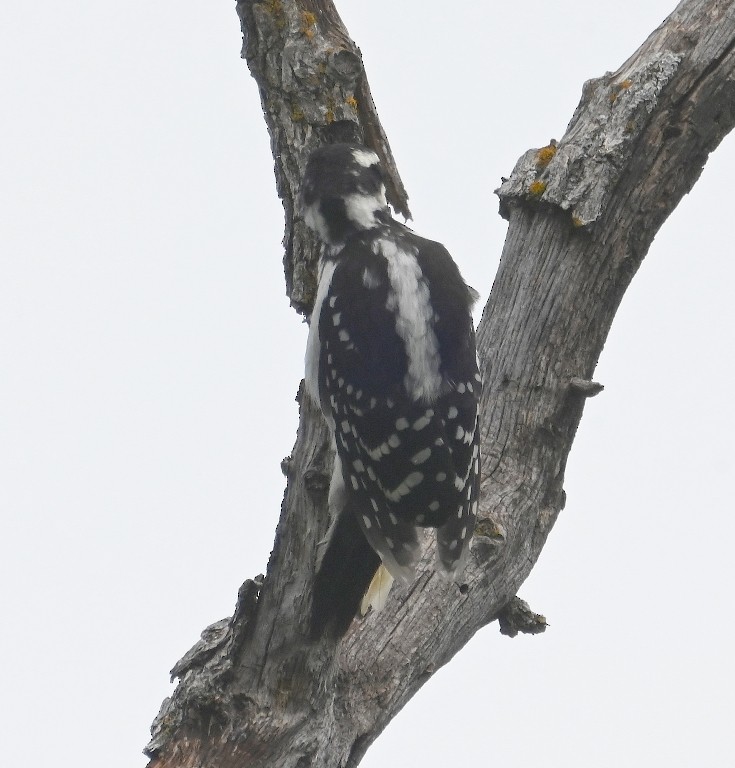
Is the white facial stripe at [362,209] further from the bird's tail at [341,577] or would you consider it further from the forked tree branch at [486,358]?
the bird's tail at [341,577]

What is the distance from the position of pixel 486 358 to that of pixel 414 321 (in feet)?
1.64

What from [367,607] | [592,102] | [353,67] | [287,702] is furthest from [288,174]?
[287,702]

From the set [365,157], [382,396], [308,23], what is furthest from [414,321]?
[308,23]

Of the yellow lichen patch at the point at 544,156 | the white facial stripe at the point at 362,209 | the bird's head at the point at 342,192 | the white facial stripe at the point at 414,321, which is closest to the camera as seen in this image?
the white facial stripe at the point at 414,321

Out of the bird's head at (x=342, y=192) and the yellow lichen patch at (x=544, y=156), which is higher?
the yellow lichen patch at (x=544, y=156)

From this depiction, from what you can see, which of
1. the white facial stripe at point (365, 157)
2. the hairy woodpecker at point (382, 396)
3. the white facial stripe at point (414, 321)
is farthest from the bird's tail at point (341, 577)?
the white facial stripe at point (365, 157)

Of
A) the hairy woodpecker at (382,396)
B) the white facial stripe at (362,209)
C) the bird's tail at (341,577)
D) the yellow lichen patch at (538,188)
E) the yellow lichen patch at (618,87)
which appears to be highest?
the yellow lichen patch at (618,87)

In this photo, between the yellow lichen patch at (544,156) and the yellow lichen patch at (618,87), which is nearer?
the yellow lichen patch at (618,87)

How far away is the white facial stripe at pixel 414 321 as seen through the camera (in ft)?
14.4

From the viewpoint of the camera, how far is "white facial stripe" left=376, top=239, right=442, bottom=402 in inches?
173

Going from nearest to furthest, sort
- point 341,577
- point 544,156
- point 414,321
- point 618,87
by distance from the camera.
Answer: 1. point 341,577
2. point 414,321
3. point 618,87
4. point 544,156

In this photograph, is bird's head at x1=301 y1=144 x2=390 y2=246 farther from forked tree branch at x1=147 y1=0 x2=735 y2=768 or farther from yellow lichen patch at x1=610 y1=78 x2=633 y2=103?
yellow lichen patch at x1=610 y1=78 x2=633 y2=103

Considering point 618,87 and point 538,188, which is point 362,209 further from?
point 618,87

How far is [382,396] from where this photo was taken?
4.37m
